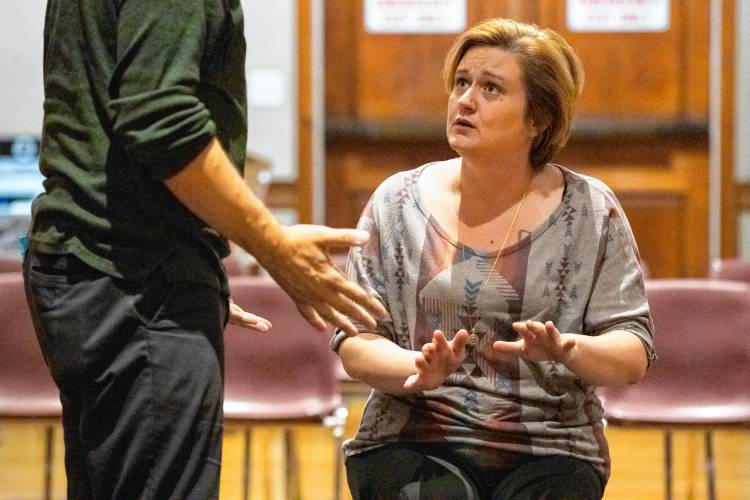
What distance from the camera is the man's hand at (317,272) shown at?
1.56 meters

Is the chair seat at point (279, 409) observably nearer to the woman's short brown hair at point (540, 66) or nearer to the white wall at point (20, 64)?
the woman's short brown hair at point (540, 66)

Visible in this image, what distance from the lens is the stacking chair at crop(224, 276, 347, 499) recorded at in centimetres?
362

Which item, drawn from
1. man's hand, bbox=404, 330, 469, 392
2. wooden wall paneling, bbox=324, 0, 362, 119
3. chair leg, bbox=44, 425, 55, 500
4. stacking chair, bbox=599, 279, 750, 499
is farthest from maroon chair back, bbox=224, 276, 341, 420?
wooden wall paneling, bbox=324, 0, 362, 119

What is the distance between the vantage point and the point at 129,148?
1453 millimetres

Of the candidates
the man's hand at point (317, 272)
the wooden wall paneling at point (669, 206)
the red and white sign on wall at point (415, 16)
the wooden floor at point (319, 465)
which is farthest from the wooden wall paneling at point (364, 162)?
the man's hand at point (317, 272)

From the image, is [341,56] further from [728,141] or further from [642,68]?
[728,141]

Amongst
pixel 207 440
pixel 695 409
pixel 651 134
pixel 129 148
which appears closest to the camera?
pixel 129 148

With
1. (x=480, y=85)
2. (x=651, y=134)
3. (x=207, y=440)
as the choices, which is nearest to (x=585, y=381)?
(x=480, y=85)

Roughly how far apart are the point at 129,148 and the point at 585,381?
3.22 ft

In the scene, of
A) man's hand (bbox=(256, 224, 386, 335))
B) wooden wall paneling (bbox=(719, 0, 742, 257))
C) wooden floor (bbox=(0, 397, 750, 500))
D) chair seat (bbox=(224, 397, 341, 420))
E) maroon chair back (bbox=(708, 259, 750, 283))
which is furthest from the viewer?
wooden wall paneling (bbox=(719, 0, 742, 257))

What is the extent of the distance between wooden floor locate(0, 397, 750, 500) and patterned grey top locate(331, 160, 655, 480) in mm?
1639

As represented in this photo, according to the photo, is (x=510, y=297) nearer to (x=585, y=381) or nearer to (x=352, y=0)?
(x=585, y=381)

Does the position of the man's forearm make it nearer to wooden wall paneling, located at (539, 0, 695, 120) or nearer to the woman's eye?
the woman's eye

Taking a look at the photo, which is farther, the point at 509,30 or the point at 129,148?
the point at 509,30
